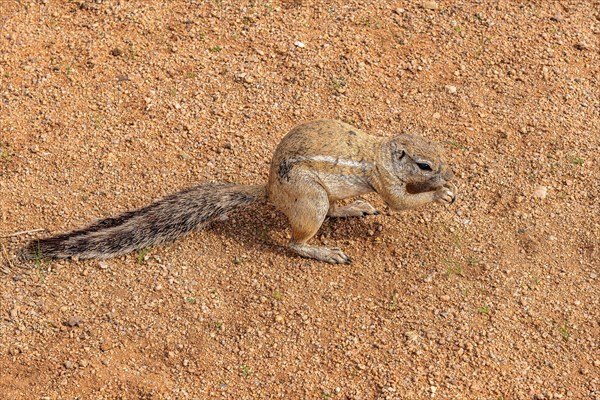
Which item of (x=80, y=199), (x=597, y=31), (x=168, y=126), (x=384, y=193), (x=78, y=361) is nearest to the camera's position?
(x=78, y=361)

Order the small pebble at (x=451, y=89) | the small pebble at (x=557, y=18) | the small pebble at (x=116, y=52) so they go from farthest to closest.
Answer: the small pebble at (x=557, y=18) < the small pebble at (x=116, y=52) < the small pebble at (x=451, y=89)

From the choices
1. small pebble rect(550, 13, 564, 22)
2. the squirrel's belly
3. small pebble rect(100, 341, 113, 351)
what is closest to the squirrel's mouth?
the squirrel's belly

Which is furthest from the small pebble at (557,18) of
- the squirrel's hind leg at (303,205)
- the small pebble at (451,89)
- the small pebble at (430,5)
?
the squirrel's hind leg at (303,205)

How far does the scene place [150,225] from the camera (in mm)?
5930

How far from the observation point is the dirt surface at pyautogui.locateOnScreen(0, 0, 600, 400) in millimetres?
5355

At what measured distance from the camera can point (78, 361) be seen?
534 centimetres

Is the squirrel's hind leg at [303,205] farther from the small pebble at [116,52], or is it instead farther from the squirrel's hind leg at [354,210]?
the small pebble at [116,52]

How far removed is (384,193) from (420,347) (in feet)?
3.69

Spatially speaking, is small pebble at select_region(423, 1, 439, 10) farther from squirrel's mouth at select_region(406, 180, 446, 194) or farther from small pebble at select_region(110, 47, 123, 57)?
small pebble at select_region(110, 47, 123, 57)

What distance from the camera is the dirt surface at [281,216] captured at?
536 centimetres

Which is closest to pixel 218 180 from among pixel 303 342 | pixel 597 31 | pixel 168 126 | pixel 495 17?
pixel 168 126

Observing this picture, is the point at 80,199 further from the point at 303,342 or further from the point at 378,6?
the point at 378,6

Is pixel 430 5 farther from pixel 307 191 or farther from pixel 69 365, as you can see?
pixel 69 365

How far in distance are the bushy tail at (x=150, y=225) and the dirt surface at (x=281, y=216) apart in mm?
131
